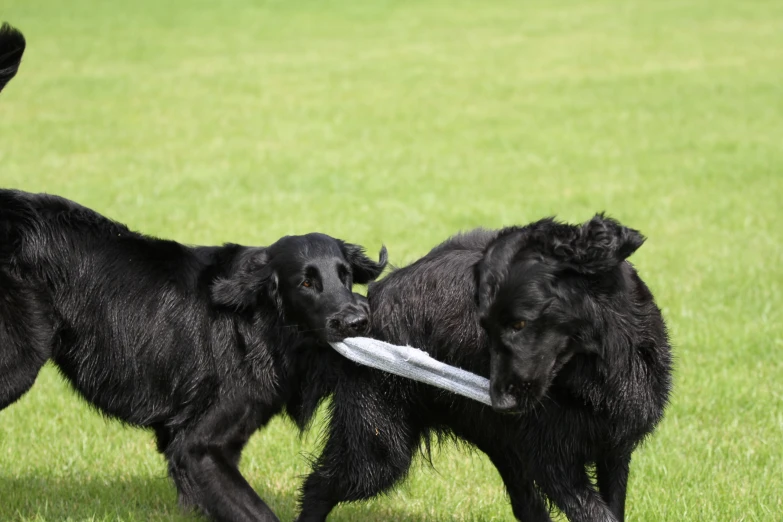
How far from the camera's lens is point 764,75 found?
20.5m

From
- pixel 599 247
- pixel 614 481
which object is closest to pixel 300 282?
pixel 599 247

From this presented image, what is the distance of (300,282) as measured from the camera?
4.65 metres

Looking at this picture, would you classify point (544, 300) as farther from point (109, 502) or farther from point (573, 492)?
point (109, 502)

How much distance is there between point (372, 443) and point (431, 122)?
529 inches

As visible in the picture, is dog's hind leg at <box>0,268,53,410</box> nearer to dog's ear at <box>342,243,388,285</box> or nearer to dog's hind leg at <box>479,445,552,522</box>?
dog's ear at <box>342,243,388,285</box>

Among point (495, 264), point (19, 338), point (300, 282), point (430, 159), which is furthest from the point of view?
point (430, 159)

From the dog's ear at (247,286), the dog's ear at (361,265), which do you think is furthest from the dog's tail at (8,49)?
the dog's ear at (361,265)

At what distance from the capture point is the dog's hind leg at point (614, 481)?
419cm

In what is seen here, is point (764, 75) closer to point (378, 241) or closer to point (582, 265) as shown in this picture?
point (378, 241)

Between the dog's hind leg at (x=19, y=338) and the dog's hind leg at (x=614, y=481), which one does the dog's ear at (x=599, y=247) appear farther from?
the dog's hind leg at (x=19, y=338)

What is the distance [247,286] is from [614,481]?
1.89 meters

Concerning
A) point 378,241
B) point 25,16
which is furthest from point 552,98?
point 25,16

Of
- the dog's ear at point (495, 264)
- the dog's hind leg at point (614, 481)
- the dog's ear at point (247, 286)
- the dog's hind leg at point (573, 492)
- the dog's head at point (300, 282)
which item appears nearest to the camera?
the dog's ear at point (495, 264)

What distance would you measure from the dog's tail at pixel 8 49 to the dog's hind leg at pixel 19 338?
0.94 m
